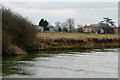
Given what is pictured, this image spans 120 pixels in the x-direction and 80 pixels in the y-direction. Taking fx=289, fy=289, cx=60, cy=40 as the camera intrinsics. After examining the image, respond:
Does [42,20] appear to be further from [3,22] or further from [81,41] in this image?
[3,22]

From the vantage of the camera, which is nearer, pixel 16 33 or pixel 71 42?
pixel 16 33

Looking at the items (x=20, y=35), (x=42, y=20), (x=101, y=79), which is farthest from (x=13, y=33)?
(x=42, y=20)

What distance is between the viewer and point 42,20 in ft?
348

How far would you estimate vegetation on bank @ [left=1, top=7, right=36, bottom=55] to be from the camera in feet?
114

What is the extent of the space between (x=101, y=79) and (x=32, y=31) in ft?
76.7

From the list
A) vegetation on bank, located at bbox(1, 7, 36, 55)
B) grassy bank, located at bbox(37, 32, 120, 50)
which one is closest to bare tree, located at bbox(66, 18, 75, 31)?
grassy bank, located at bbox(37, 32, 120, 50)

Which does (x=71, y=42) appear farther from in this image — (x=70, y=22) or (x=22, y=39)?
(x=70, y=22)

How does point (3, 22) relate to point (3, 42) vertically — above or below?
above

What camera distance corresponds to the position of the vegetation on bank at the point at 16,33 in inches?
1371

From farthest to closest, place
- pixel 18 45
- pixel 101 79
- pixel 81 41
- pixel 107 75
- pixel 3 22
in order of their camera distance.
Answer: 1. pixel 81 41
2. pixel 18 45
3. pixel 3 22
4. pixel 107 75
5. pixel 101 79

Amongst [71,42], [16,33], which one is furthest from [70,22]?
[16,33]

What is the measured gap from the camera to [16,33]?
3919 centimetres

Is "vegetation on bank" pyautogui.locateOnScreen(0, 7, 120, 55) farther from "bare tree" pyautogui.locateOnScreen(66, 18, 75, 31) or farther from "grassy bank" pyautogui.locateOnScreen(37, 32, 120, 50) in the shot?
"bare tree" pyautogui.locateOnScreen(66, 18, 75, 31)

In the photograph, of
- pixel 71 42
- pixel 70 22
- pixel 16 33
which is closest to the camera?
pixel 16 33
